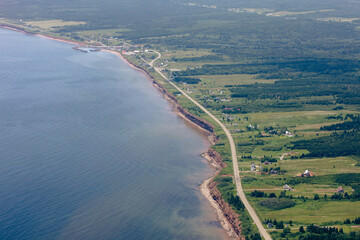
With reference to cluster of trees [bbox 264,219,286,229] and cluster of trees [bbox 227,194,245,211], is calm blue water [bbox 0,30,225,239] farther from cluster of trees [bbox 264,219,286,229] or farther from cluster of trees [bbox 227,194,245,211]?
cluster of trees [bbox 264,219,286,229]

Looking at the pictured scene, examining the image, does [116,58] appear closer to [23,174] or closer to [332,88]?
[332,88]

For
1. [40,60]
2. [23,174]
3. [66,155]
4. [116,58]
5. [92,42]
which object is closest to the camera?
[23,174]

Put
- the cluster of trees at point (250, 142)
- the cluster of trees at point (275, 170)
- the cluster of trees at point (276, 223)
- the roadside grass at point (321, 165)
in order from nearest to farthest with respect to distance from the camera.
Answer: the cluster of trees at point (276, 223) < the cluster of trees at point (275, 170) < the roadside grass at point (321, 165) < the cluster of trees at point (250, 142)

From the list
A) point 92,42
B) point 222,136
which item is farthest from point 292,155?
point 92,42

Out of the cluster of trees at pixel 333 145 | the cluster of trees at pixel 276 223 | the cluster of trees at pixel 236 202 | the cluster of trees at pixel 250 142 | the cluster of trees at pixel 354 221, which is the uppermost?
the cluster of trees at pixel 333 145

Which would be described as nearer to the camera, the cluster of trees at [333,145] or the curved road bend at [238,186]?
the curved road bend at [238,186]

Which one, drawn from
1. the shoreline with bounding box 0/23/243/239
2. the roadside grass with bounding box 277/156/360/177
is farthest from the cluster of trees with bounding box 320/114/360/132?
the shoreline with bounding box 0/23/243/239

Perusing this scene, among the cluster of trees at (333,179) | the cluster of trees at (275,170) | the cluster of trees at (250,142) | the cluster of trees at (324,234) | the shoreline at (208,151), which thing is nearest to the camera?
the cluster of trees at (324,234)

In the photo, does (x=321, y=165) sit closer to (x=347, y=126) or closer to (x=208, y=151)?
(x=347, y=126)

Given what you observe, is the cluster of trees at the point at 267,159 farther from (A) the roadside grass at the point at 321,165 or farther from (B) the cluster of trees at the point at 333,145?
(B) the cluster of trees at the point at 333,145

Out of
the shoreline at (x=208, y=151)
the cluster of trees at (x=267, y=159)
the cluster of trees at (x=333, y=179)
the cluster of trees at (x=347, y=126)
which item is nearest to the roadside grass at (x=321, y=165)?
the cluster of trees at (x=267, y=159)
